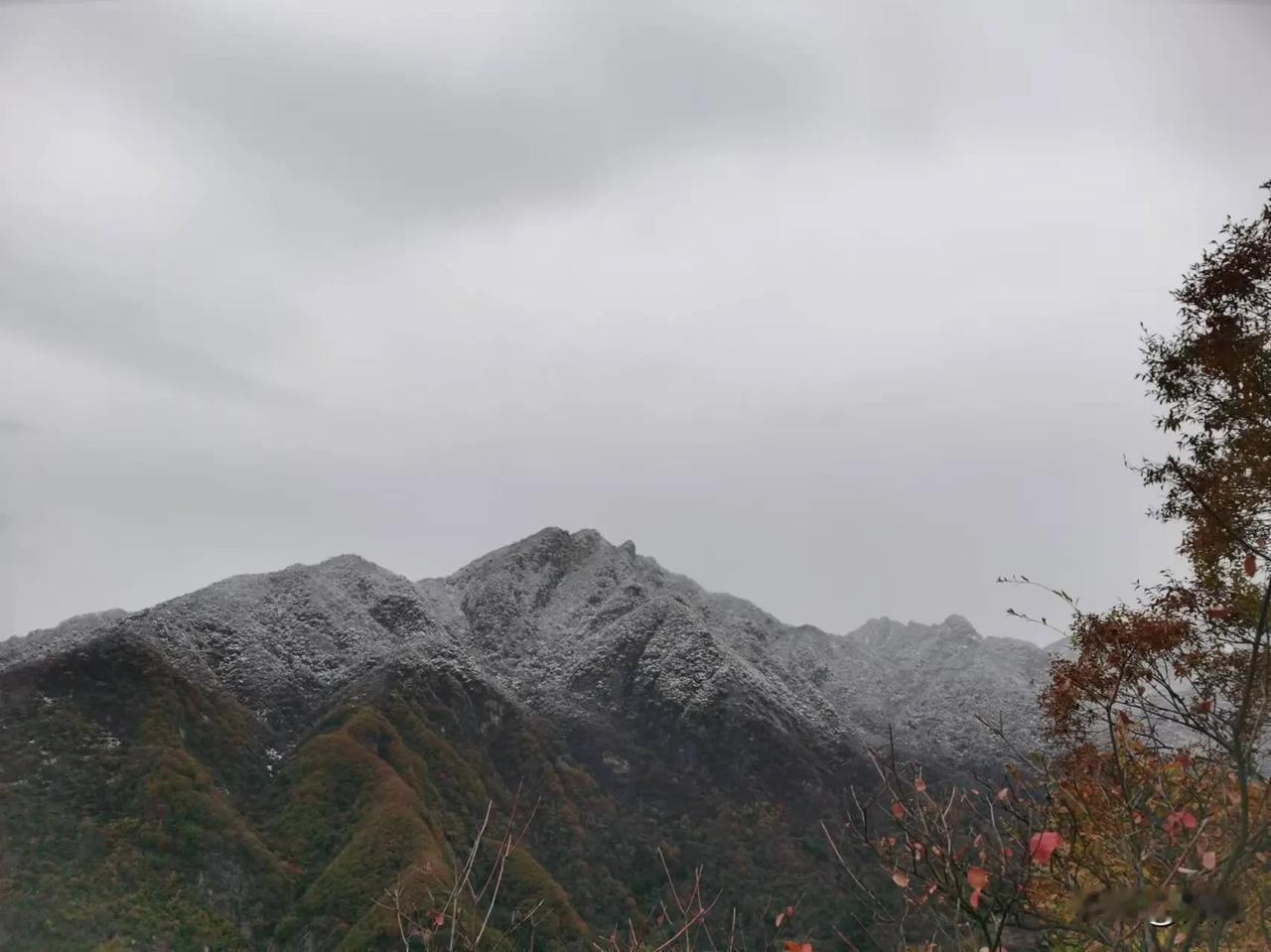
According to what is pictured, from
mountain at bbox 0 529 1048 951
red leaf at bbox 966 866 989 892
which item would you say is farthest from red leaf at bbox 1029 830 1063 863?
mountain at bbox 0 529 1048 951

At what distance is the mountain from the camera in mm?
81188

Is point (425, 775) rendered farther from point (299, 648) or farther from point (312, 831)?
point (299, 648)

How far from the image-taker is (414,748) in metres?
118

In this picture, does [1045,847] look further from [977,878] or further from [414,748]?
[414,748]

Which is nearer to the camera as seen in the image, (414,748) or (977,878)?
(977,878)

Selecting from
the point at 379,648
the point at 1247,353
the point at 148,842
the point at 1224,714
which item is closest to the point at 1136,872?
the point at 1224,714

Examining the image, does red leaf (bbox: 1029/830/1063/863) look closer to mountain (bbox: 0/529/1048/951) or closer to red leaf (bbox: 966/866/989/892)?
red leaf (bbox: 966/866/989/892)

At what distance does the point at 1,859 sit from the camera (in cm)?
7019

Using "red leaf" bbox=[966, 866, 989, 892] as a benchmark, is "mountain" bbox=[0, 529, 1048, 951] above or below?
below

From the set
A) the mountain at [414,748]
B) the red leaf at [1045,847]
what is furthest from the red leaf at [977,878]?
the mountain at [414,748]

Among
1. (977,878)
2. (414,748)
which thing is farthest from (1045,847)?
(414,748)

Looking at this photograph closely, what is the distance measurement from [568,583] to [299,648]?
62.9 m

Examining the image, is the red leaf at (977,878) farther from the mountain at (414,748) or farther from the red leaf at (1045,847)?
the mountain at (414,748)

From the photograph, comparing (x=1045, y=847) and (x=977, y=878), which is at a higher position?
(x=1045, y=847)
